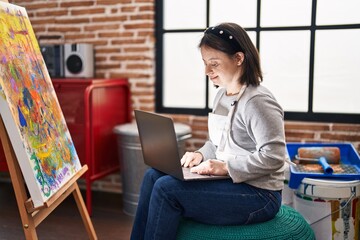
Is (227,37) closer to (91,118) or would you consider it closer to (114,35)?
(91,118)

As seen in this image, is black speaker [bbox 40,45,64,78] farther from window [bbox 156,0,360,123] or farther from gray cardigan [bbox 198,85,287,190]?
gray cardigan [bbox 198,85,287,190]

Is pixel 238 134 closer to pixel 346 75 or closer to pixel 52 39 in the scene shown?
pixel 346 75

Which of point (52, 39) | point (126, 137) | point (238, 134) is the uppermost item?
point (52, 39)

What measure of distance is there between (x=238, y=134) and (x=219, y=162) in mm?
143

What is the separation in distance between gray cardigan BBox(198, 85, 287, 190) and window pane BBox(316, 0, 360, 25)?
1.46 m

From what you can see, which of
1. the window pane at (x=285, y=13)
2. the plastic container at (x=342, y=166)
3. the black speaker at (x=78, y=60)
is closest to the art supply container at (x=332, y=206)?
the plastic container at (x=342, y=166)

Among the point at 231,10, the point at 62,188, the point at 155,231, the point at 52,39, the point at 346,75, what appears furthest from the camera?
the point at 52,39

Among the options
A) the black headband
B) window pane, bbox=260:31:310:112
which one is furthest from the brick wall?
the black headband

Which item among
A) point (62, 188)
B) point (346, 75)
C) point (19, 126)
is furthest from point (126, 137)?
point (346, 75)

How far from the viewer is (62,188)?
2.14m

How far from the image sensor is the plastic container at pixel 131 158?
10.3 feet

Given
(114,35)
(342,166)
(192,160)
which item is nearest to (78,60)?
(114,35)

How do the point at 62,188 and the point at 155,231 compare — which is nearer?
the point at 155,231

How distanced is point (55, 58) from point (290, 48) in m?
1.76
